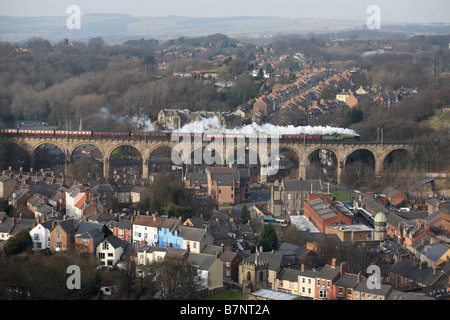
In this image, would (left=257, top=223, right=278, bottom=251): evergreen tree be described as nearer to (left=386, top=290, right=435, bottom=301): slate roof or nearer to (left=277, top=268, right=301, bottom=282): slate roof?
(left=277, top=268, right=301, bottom=282): slate roof

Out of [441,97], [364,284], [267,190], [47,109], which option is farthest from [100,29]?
[364,284]

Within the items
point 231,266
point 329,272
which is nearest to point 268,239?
point 231,266

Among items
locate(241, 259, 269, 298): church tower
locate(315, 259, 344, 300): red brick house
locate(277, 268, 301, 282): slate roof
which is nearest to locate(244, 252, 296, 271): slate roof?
locate(277, 268, 301, 282): slate roof

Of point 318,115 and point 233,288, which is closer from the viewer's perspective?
point 233,288

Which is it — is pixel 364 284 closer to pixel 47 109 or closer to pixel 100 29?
pixel 47 109

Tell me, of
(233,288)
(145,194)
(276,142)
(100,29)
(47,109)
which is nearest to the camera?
(233,288)
